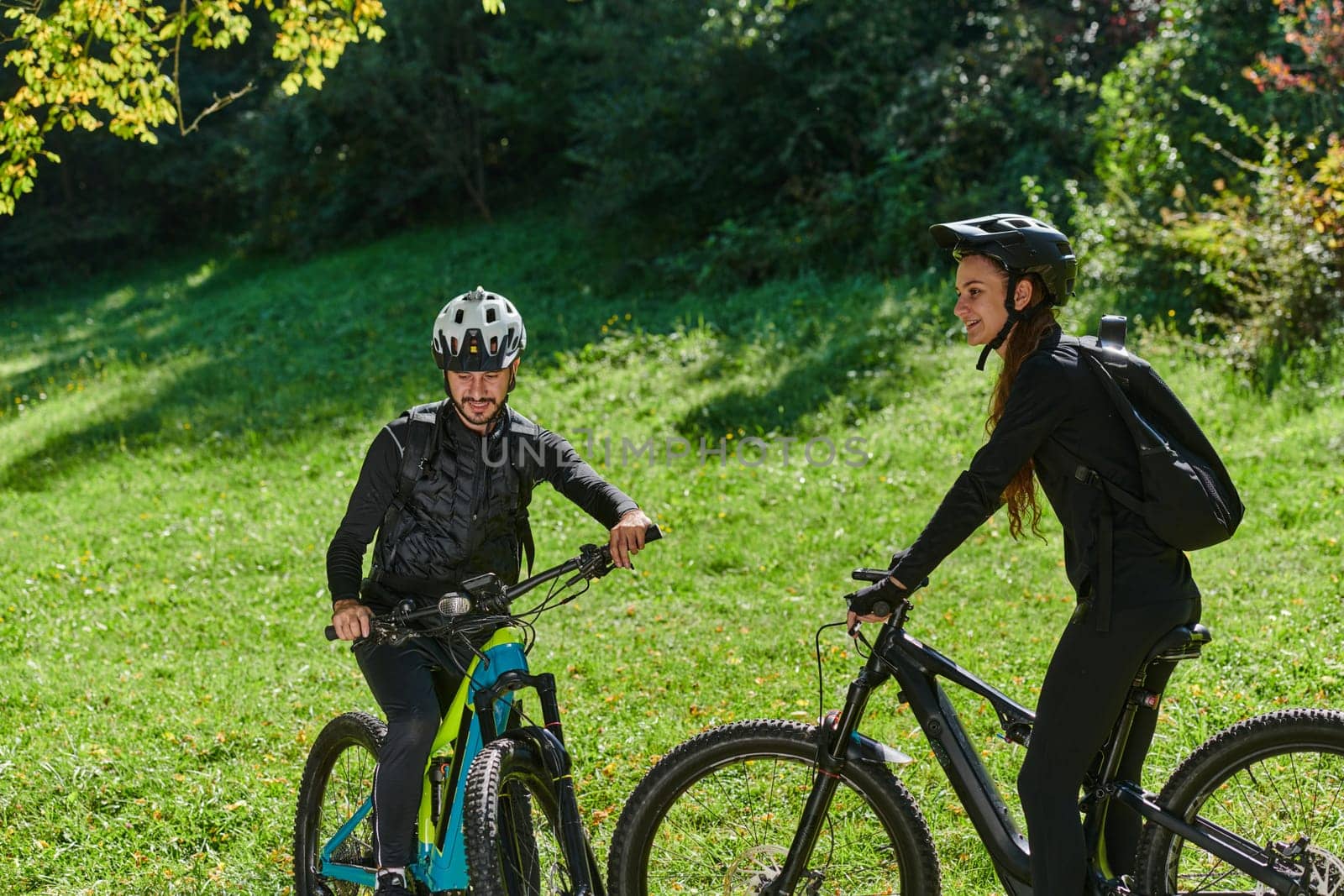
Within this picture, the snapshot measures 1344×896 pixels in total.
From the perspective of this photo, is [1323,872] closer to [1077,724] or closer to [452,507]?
[1077,724]

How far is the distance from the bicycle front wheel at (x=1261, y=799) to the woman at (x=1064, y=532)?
0.13m

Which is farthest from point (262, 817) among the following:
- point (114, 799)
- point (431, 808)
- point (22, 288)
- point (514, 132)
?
point (22, 288)

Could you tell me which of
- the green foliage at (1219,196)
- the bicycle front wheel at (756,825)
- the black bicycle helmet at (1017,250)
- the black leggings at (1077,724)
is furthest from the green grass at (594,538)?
the black bicycle helmet at (1017,250)

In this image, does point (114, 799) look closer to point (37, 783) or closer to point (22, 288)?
point (37, 783)

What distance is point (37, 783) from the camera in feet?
17.9

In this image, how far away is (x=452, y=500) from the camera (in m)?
3.88

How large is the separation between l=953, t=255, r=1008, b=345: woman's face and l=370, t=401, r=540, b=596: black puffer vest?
1.46 meters

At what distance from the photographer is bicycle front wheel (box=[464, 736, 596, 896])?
328 centimetres

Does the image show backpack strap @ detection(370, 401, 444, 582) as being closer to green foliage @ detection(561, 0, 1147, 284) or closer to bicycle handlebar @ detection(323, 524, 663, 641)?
bicycle handlebar @ detection(323, 524, 663, 641)

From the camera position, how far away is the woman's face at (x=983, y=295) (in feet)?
10.8

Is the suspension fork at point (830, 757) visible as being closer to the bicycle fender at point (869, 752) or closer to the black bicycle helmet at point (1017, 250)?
the bicycle fender at point (869, 752)

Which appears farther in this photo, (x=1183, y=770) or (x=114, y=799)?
(x=114, y=799)

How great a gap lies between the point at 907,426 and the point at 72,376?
457 inches

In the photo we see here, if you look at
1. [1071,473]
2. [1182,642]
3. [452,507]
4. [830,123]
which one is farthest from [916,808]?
[830,123]
